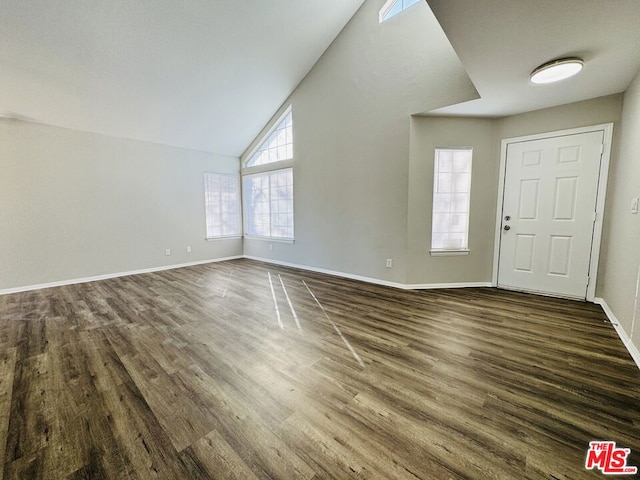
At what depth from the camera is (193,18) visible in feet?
10.4

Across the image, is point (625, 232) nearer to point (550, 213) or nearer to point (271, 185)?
point (550, 213)

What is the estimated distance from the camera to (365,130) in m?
4.00

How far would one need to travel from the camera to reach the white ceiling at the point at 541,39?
1.60m

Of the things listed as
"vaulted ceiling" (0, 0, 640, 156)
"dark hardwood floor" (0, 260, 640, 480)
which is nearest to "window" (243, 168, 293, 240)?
"vaulted ceiling" (0, 0, 640, 156)

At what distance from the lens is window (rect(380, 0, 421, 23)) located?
3496 mm

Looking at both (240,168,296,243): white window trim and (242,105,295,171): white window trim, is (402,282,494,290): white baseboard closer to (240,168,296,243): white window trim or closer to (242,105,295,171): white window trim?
(240,168,296,243): white window trim

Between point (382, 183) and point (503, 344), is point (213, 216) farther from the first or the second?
point (503, 344)

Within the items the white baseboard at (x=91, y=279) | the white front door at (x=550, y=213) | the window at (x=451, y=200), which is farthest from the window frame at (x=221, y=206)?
the white front door at (x=550, y=213)

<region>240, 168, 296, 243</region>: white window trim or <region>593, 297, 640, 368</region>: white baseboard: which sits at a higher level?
<region>240, 168, 296, 243</region>: white window trim

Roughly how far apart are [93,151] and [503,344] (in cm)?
642

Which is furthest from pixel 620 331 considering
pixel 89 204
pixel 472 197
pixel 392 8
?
pixel 89 204

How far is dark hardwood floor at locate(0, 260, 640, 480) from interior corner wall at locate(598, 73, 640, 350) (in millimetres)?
280

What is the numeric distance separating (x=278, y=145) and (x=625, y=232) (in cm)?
540

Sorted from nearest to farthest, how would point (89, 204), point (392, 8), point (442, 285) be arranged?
point (392, 8)
point (442, 285)
point (89, 204)
